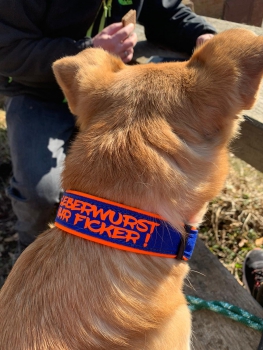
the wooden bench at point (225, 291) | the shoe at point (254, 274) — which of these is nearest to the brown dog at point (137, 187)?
the wooden bench at point (225, 291)

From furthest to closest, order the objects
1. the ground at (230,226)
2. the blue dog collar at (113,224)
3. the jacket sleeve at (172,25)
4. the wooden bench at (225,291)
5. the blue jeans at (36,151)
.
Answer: the ground at (230,226)
the jacket sleeve at (172,25)
the blue jeans at (36,151)
the wooden bench at (225,291)
the blue dog collar at (113,224)

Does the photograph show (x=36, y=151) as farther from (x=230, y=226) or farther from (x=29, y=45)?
Result: (x=230, y=226)

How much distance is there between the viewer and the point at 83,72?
1.58 m

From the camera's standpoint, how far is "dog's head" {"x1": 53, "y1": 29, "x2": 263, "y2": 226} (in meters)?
1.30

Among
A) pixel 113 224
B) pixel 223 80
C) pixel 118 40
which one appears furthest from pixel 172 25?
pixel 113 224

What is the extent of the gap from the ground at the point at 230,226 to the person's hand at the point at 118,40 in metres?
1.49

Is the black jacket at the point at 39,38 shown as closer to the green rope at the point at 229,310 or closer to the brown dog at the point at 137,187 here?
the brown dog at the point at 137,187

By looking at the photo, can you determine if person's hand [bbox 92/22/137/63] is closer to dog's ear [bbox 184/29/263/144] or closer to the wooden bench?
the wooden bench

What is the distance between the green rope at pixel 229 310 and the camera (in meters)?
1.99

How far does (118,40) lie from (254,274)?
162 centimetres

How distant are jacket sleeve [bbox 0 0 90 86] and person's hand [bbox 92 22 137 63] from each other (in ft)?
0.57

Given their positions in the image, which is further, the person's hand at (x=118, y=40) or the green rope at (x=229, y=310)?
the person's hand at (x=118, y=40)

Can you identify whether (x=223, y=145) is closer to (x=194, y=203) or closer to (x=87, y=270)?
(x=194, y=203)

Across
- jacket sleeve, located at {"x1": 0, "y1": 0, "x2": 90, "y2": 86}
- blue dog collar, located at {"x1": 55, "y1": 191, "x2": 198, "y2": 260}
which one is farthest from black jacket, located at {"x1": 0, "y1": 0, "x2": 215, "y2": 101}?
blue dog collar, located at {"x1": 55, "y1": 191, "x2": 198, "y2": 260}
